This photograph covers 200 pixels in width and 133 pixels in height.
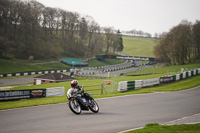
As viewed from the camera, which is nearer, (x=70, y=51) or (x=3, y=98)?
(x=3, y=98)

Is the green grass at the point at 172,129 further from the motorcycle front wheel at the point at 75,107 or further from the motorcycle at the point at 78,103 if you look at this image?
the motorcycle front wheel at the point at 75,107

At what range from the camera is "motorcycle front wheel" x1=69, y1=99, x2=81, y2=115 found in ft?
42.3

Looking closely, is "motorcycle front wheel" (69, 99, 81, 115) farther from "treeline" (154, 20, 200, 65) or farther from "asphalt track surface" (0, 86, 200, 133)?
"treeline" (154, 20, 200, 65)

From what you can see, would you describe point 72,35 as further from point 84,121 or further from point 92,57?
point 84,121

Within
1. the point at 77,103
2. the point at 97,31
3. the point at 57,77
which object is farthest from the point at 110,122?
the point at 97,31

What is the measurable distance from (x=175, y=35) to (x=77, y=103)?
61.4 meters

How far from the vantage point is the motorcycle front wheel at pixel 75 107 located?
12.9 metres

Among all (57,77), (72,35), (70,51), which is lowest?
(57,77)

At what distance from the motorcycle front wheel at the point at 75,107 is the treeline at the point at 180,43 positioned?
196 ft

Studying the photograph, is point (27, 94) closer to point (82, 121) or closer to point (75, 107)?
point (75, 107)

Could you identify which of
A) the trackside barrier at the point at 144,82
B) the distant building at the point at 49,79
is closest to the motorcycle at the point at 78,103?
the trackside barrier at the point at 144,82

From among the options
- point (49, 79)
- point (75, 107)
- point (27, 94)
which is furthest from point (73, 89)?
point (49, 79)

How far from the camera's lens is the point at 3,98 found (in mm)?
23875

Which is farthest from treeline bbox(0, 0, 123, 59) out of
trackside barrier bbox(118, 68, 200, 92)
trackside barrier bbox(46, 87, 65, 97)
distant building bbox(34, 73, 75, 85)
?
trackside barrier bbox(118, 68, 200, 92)
